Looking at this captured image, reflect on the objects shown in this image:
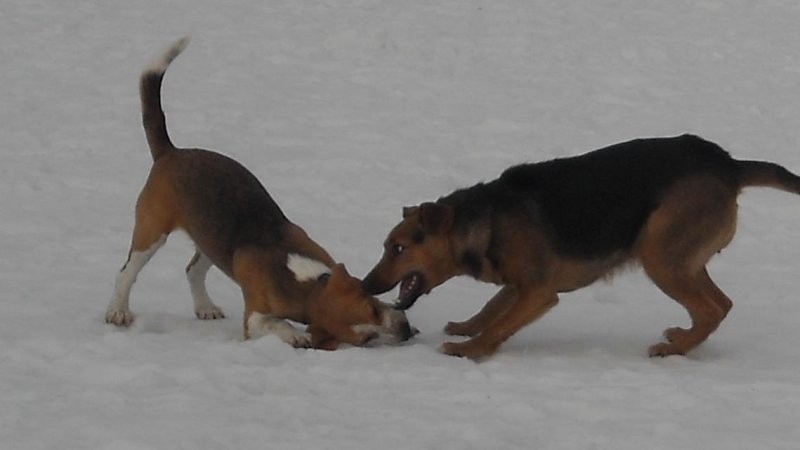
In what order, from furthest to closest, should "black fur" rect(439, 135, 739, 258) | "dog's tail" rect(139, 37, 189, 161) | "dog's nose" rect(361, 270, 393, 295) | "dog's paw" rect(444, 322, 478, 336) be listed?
"dog's tail" rect(139, 37, 189, 161) → "dog's paw" rect(444, 322, 478, 336) → "black fur" rect(439, 135, 739, 258) → "dog's nose" rect(361, 270, 393, 295)

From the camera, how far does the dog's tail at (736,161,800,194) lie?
24.8 ft

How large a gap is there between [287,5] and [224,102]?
3999mm

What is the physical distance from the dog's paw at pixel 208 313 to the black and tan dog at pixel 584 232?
49.5 inches

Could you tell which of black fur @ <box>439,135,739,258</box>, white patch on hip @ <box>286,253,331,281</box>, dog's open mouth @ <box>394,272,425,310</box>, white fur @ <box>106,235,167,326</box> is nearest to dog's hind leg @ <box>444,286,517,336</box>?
black fur @ <box>439,135,739,258</box>

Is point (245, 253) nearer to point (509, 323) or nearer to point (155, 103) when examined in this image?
point (155, 103)

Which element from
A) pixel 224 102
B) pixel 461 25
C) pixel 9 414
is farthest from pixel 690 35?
pixel 9 414

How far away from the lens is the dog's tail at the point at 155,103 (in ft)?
26.5

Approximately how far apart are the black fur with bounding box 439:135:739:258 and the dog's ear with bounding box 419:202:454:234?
0.11 m

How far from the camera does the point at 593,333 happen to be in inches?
317

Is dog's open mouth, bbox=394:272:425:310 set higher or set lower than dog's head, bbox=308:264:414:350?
higher

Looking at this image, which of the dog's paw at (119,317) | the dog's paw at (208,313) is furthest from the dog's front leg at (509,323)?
the dog's paw at (119,317)

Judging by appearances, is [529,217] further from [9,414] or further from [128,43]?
[128,43]

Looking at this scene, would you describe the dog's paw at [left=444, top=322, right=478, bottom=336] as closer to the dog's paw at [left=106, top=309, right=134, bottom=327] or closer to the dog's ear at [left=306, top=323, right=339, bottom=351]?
the dog's ear at [left=306, top=323, right=339, bottom=351]

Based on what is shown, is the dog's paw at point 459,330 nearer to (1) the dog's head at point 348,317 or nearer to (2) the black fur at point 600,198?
(2) the black fur at point 600,198
